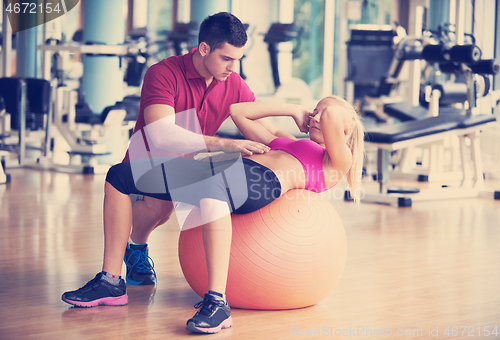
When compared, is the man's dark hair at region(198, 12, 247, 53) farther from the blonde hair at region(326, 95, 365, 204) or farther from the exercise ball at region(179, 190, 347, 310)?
the exercise ball at region(179, 190, 347, 310)

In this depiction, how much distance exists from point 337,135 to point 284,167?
0.62ft

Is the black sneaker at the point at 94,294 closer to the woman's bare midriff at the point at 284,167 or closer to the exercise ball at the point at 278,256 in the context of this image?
the exercise ball at the point at 278,256

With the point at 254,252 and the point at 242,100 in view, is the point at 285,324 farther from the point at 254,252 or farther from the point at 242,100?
the point at 242,100

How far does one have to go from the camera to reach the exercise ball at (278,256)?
169cm

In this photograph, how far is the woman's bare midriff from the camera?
175 centimetres

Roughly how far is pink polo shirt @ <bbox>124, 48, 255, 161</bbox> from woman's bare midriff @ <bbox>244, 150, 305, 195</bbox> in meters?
0.26

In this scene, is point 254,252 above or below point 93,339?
above

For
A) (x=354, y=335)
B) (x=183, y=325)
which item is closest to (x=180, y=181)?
(x=183, y=325)

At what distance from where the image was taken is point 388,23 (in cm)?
802

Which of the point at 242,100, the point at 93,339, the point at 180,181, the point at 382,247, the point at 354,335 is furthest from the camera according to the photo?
the point at 382,247

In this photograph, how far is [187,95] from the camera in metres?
1.89

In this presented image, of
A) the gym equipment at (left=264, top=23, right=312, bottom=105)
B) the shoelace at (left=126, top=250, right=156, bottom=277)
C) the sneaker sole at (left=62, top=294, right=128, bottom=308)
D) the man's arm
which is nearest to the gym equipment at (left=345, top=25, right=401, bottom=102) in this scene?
the gym equipment at (left=264, top=23, right=312, bottom=105)

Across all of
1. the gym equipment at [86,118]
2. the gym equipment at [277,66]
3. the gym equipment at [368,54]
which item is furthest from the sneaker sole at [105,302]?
the gym equipment at [368,54]

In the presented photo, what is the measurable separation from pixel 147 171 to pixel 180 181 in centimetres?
11
